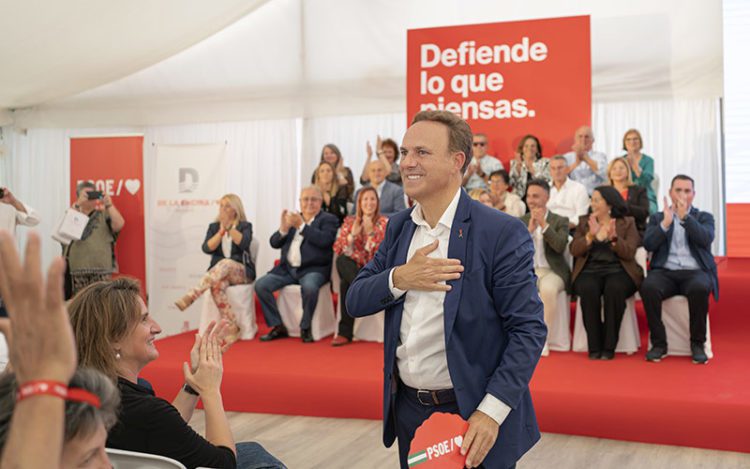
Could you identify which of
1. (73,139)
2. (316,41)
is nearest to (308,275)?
(73,139)

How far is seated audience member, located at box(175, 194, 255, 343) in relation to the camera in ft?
19.7

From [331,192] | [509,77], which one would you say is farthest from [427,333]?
[331,192]

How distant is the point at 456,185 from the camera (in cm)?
189

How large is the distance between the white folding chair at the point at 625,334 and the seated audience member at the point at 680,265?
159 millimetres

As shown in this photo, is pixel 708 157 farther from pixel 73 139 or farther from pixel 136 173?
pixel 73 139

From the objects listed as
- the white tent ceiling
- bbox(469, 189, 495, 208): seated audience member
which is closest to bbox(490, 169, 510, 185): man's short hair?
bbox(469, 189, 495, 208): seated audience member

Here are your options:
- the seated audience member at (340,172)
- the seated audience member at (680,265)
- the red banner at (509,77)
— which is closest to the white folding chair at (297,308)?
the seated audience member at (340,172)

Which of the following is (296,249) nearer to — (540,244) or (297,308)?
(297,308)

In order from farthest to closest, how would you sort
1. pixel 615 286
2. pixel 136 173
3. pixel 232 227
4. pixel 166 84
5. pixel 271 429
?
pixel 166 84, pixel 136 173, pixel 232 227, pixel 615 286, pixel 271 429

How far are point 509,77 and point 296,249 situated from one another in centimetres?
215

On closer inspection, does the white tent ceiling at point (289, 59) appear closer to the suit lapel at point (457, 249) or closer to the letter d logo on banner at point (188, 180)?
the letter d logo on banner at point (188, 180)

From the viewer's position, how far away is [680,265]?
512cm

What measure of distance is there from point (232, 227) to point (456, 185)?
4.64m

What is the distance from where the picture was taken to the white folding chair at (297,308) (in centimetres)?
601
